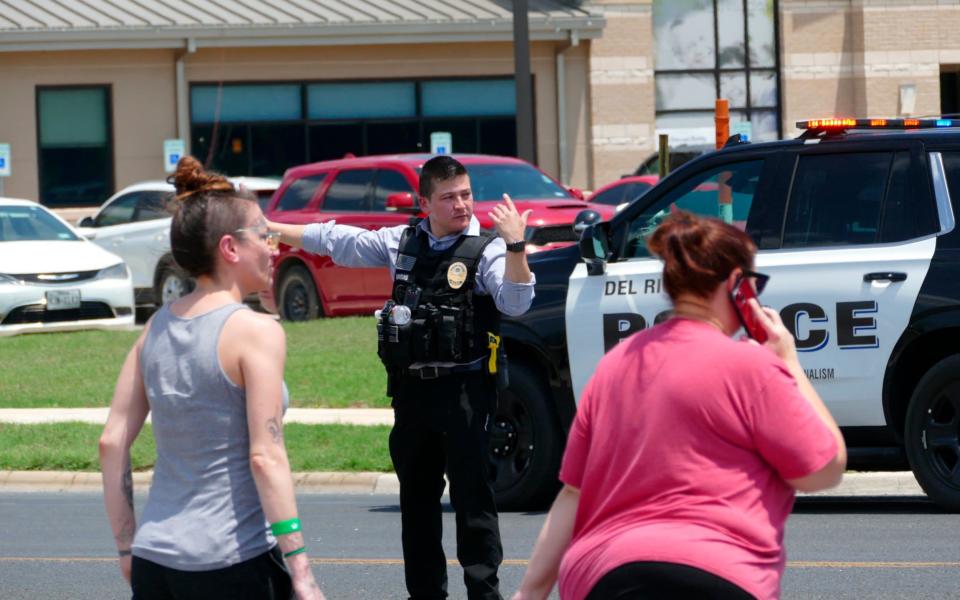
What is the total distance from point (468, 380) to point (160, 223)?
15473 mm

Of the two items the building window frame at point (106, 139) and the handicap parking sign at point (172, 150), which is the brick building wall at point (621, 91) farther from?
the building window frame at point (106, 139)

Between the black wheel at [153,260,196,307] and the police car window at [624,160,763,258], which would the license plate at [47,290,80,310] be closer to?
the black wheel at [153,260,196,307]

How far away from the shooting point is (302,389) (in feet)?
48.2

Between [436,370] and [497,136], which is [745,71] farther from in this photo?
[436,370]

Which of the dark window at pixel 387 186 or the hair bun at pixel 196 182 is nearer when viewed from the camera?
the hair bun at pixel 196 182

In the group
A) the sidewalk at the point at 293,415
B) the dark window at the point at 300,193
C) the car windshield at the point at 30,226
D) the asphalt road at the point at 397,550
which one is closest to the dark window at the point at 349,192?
the dark window at the point at 300,193

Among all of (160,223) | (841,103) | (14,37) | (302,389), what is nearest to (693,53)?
(841,103)

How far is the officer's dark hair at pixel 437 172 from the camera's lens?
643 cm

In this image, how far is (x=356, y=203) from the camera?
1855cm

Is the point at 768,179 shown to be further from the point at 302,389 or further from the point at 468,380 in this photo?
the point at 302,389

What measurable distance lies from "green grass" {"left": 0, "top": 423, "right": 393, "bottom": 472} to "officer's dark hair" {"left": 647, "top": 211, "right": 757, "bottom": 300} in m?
7.95

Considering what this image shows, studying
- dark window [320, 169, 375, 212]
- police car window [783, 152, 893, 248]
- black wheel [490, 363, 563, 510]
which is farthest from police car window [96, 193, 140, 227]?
police car window [783, 152, 893, 248]

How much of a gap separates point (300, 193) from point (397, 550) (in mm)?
10849

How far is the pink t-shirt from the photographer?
357cm
